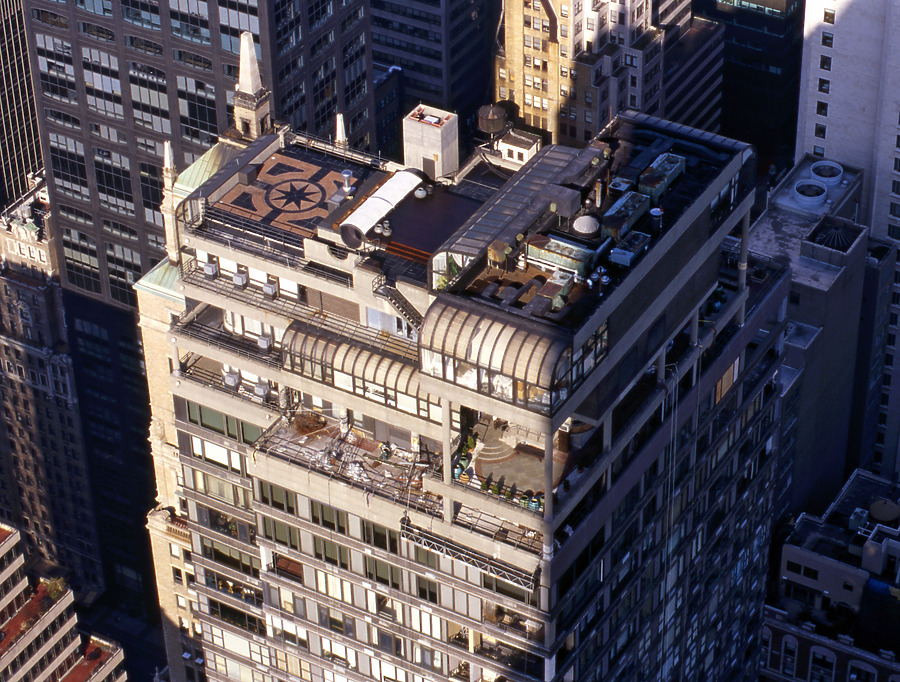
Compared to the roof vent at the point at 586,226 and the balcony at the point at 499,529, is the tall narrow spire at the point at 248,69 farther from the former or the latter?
the balcony at the point at 499,529

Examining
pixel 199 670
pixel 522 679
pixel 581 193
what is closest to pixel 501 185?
pixel 581 193

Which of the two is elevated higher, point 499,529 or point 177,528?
point 499,529

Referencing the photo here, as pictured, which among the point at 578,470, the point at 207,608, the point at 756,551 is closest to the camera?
the point at 578,470

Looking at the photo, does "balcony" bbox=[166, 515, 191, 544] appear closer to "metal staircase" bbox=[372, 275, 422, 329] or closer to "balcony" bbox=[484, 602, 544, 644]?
"balcony" bbox=[484, 602, 544, 644]

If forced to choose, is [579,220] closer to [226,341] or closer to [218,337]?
[226,341]

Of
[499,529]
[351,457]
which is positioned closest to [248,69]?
[351,457]

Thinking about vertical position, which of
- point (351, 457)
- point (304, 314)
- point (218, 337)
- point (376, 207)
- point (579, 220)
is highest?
point (579, 220)

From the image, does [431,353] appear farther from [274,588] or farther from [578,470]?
[274,588]
